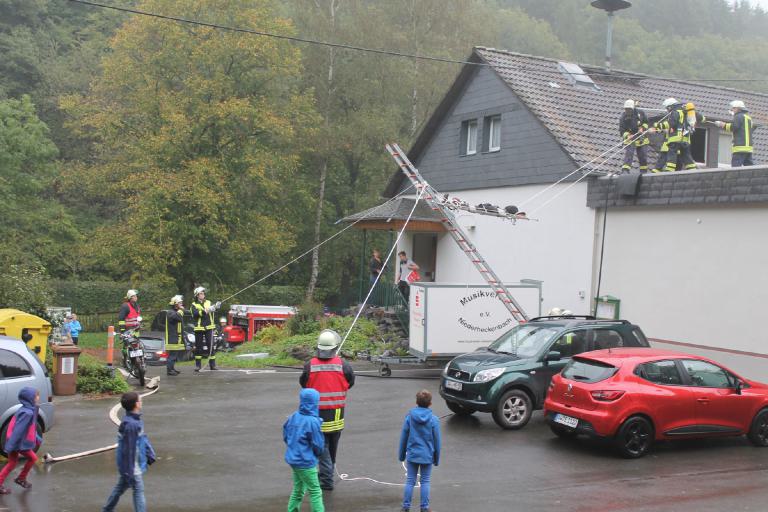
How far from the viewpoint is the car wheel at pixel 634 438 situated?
11055mm

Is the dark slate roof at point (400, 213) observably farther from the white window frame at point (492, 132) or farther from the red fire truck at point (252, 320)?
the red fire truck at point (252, 320)

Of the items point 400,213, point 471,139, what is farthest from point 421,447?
point 471,139

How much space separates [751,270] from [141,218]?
24585 millimetres

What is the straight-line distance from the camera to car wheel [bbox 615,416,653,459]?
1105cm

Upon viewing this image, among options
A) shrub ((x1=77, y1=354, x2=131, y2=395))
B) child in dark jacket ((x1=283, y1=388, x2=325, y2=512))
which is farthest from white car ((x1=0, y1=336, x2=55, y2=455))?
shrub ((x1=77, y1=354, x2=131, y2=395))

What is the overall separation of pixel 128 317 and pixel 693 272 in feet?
39.6

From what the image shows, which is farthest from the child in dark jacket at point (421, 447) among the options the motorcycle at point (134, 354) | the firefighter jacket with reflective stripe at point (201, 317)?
the firefighter jacket with reflective stripe at point (201, 317)

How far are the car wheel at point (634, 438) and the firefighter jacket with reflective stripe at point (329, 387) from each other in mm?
4260

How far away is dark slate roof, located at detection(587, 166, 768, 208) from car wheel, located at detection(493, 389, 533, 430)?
6.54 m

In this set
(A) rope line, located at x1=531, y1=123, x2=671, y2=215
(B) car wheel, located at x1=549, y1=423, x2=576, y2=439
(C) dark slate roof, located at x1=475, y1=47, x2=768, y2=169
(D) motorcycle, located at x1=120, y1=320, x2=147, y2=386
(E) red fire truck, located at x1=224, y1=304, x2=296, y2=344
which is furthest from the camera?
(E) red fire truck, located at x1=224, y1=304, x2=296, y2=344

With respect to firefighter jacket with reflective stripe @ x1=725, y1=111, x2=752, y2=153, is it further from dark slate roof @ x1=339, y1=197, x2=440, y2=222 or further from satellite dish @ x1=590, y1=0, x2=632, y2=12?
satellite dish @ x1=590, y1=0, x2=632, y2=12

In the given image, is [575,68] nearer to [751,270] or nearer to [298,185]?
[751,270]

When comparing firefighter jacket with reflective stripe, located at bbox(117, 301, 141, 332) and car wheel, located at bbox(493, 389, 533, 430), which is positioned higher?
firefighter jacket with reflective stripe, located at bbox(117, 301, 141, 332)

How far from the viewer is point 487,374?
12.8 meters
